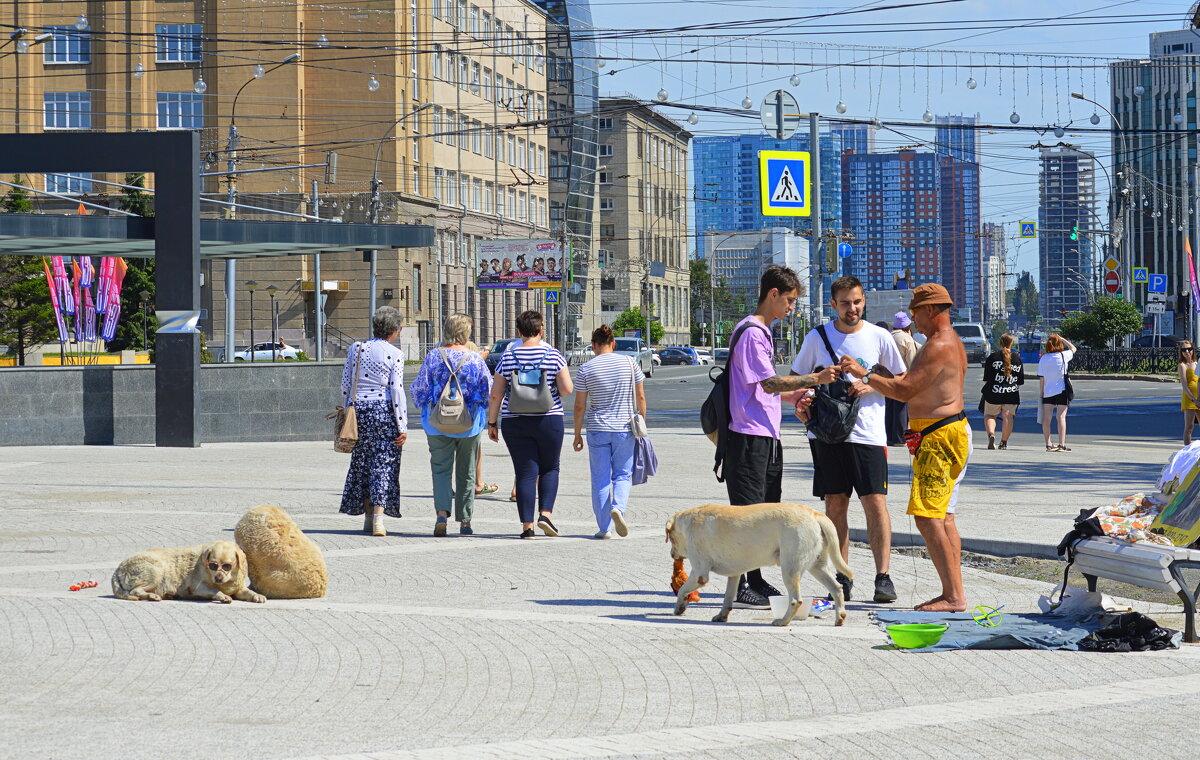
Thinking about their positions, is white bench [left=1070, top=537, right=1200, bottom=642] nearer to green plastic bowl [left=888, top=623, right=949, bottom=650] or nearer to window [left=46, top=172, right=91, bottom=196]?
green plastic bowl [left=888, top=623, right=949, bottom=650]

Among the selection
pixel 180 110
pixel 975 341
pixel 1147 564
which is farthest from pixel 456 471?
pixel 180 110

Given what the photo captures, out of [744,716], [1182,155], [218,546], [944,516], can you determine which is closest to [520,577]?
[218,546]

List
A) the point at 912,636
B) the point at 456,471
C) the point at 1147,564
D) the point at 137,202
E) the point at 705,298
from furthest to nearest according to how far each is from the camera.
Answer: the point at 705,298, the point at 137,202, the point at 456,471, the point at 1147,564, the point at 912,636

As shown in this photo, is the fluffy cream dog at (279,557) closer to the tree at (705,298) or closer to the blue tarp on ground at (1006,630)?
the blue tarp on ground at (1006,630)

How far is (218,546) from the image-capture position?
8344 mm

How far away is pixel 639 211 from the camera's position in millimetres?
121938

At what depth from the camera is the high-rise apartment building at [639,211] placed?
117688mm

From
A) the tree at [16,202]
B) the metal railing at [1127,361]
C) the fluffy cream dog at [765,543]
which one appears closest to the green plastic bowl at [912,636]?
the fluffy cream dog at [765,543]

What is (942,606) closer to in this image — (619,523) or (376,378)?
(619,523)

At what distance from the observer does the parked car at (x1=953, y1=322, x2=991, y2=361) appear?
65.0 m

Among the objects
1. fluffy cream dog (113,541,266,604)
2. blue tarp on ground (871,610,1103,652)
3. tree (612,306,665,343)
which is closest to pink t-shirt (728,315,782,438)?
blue tarp on ground (871,610,1103,652)

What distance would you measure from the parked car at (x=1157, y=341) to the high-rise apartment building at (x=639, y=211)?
51.0 metres

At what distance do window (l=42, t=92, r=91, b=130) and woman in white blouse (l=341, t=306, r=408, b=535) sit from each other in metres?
60.3

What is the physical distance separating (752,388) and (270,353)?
50.0m
